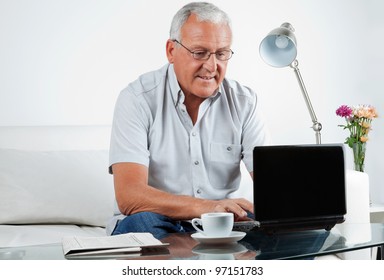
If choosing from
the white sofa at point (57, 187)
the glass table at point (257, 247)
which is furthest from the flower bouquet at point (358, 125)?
the glass table at point (257, 247)

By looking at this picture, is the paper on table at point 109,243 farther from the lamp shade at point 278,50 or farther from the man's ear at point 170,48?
the lamp shade at point 278,50

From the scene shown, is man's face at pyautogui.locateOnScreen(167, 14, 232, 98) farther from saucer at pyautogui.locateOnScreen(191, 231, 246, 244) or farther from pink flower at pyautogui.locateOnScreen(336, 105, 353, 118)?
pink flower at pyautogui.locateOnScreen(336, 105, 353, 118)

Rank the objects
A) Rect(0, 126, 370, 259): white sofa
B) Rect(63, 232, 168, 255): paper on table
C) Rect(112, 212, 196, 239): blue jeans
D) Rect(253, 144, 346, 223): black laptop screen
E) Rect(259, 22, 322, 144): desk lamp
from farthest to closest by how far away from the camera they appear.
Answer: Rect(259, 22, 322, 144): desk lamp
Rect(0, 126, 370, 259): white sofa
Rect(112, 212, 196, 239): blue jeans
Rect(253, 144, 346, 223): black laptop screen
Rect(63, 232, 168, 255): paper on table

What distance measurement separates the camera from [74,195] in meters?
2.29

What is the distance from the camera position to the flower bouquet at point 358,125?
9.58 ft

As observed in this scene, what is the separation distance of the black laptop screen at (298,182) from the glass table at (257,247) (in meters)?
0.06

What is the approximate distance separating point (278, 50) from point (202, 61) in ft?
2.04

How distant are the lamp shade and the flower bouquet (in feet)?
1.68

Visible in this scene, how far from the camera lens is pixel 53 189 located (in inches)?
89.7

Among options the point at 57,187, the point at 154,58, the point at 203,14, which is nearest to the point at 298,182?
the point at 203,14

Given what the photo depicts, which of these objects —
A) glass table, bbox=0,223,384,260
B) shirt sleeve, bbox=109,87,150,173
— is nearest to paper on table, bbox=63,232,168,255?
glass table, bbox=0,223,384,260

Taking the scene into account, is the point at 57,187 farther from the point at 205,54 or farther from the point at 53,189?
the point at 205,54

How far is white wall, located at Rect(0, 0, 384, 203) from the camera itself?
2654mm
